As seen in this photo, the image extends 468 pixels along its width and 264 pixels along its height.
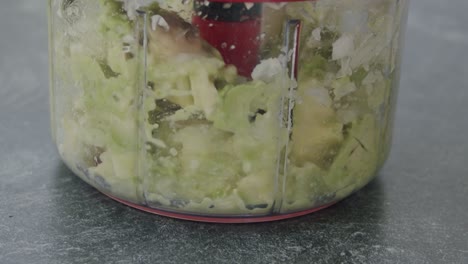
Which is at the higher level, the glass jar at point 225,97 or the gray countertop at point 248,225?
the glass jar at point 225,97

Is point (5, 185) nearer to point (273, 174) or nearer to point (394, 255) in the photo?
point (273, 174)

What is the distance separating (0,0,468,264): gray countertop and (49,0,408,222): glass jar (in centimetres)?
3

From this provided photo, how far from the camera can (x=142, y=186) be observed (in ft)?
3.07

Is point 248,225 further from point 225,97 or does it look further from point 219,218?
point 225,97

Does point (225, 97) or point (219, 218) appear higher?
point (225, 97)

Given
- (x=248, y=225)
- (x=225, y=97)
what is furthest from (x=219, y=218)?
(x=225, y=97)

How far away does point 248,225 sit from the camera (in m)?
0.97

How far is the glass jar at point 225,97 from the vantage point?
863mm

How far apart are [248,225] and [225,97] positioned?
0.56 feet

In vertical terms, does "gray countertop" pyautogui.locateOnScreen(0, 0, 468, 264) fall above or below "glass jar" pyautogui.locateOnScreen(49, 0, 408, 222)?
below

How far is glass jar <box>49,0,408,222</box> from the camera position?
34.0 inches

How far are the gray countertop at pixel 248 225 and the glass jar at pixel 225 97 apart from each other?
29mm

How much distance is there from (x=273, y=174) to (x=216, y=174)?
6 centimetres

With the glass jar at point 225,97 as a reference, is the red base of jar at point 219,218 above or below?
below
